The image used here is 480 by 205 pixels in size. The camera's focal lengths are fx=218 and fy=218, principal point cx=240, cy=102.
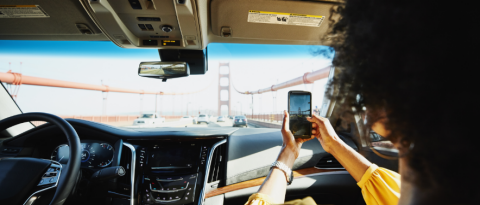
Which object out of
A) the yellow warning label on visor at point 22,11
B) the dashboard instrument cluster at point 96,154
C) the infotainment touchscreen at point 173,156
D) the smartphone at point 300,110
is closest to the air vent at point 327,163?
the smartphone at point 300,110

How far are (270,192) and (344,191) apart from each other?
5.33ft

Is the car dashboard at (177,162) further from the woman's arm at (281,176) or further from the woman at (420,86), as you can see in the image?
the woman at (420,86)

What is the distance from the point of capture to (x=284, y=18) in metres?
1.84

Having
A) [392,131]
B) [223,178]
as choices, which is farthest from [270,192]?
[223,178]

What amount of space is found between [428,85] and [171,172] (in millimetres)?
1946

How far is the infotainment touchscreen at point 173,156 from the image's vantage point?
1973 mm

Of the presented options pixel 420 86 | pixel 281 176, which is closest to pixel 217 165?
pixel 281 176

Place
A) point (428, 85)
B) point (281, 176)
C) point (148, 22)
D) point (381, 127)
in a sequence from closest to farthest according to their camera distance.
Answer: point (428, 85) → point (381, 127) → point (281, 176) → point (148, 22)

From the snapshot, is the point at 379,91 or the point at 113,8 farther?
the point at 113,8

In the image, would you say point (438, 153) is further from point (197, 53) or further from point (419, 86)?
point (197, 53)

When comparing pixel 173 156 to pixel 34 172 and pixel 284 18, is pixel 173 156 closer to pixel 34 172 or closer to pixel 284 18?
pixel 34 172

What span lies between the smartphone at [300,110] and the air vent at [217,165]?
0.85 m

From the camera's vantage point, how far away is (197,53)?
2.26m

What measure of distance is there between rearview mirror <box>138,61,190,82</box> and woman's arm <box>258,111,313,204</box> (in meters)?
1.43
